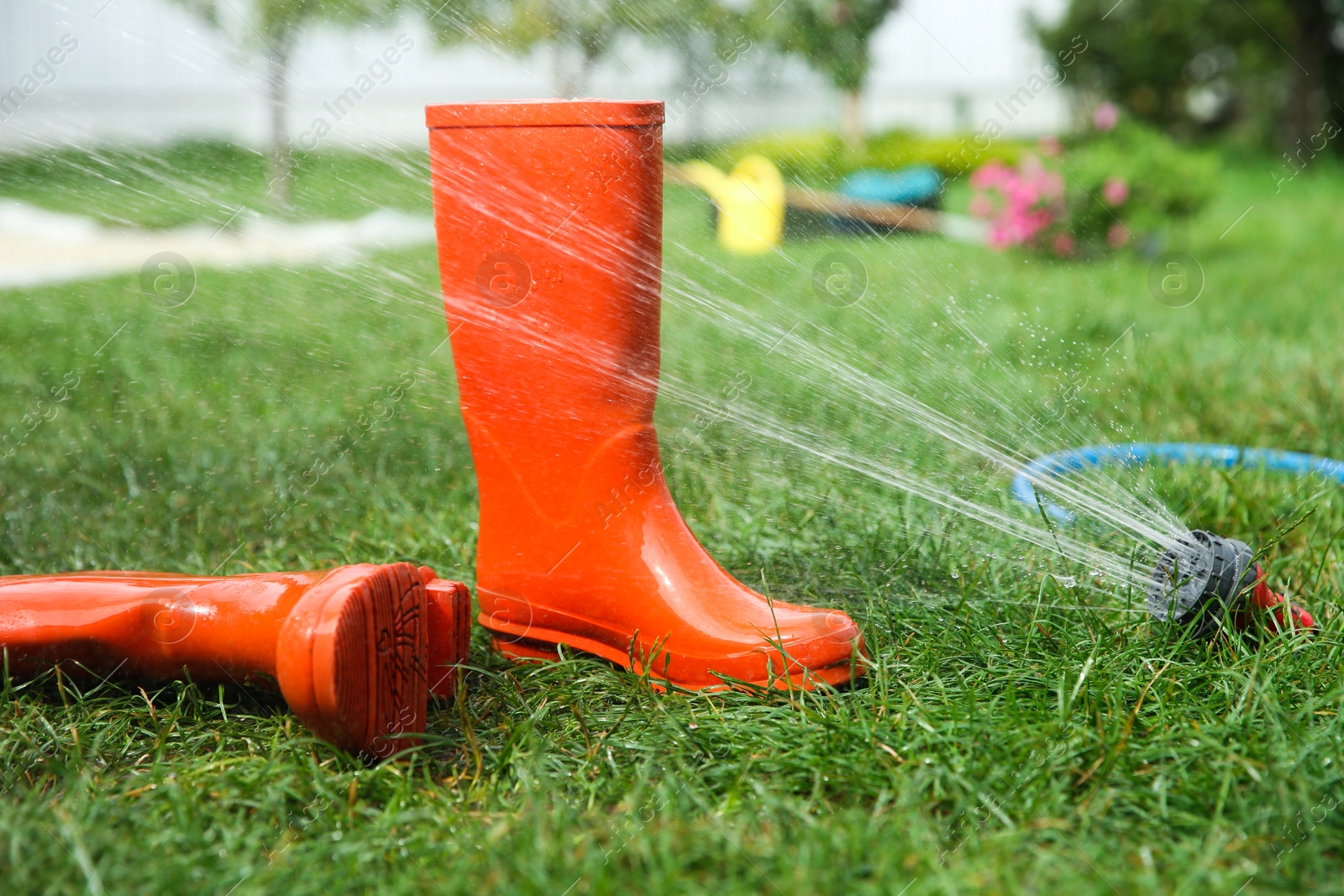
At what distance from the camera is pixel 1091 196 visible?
6.00m

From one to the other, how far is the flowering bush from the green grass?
2.57 metres

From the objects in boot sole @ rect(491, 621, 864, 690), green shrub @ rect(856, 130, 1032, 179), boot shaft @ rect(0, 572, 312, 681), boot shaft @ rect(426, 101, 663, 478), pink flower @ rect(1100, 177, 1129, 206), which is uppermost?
green shrub @ rect(856, 130, 1032, 179)

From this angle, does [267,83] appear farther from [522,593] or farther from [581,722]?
[581,722]

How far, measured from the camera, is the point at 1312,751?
4.38 ft

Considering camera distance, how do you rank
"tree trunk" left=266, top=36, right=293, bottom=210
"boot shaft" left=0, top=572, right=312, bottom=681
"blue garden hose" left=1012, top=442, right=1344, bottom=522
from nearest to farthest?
"boot shaft" left=0, top=572, right=312, bottom=681 → "blue garden hose" left=1012, top=442, right=1344, bottom=522 → "tree trunk" left=266, top=36, right=293, bottom=210

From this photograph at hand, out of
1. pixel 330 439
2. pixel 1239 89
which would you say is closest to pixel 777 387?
pixel 330 439

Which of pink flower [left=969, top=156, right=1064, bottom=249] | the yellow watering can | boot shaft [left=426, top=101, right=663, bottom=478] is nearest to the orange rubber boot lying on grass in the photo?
boot shaft [left=426, top=101, right=663, bottom=478]

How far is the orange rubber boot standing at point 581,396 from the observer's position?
1603mm

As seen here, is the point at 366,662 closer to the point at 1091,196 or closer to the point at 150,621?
the point at 150,621

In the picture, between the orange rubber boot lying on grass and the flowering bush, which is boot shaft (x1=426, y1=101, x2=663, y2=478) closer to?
the orange rubber boot lying on grass

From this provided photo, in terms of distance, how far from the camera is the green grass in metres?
1.22

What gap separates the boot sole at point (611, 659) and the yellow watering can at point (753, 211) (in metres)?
2.97

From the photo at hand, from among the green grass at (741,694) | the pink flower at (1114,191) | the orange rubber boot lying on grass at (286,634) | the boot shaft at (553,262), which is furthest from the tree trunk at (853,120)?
the orange rubber boot lying on grass at (286,634)

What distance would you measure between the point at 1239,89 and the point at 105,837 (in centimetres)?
1951
